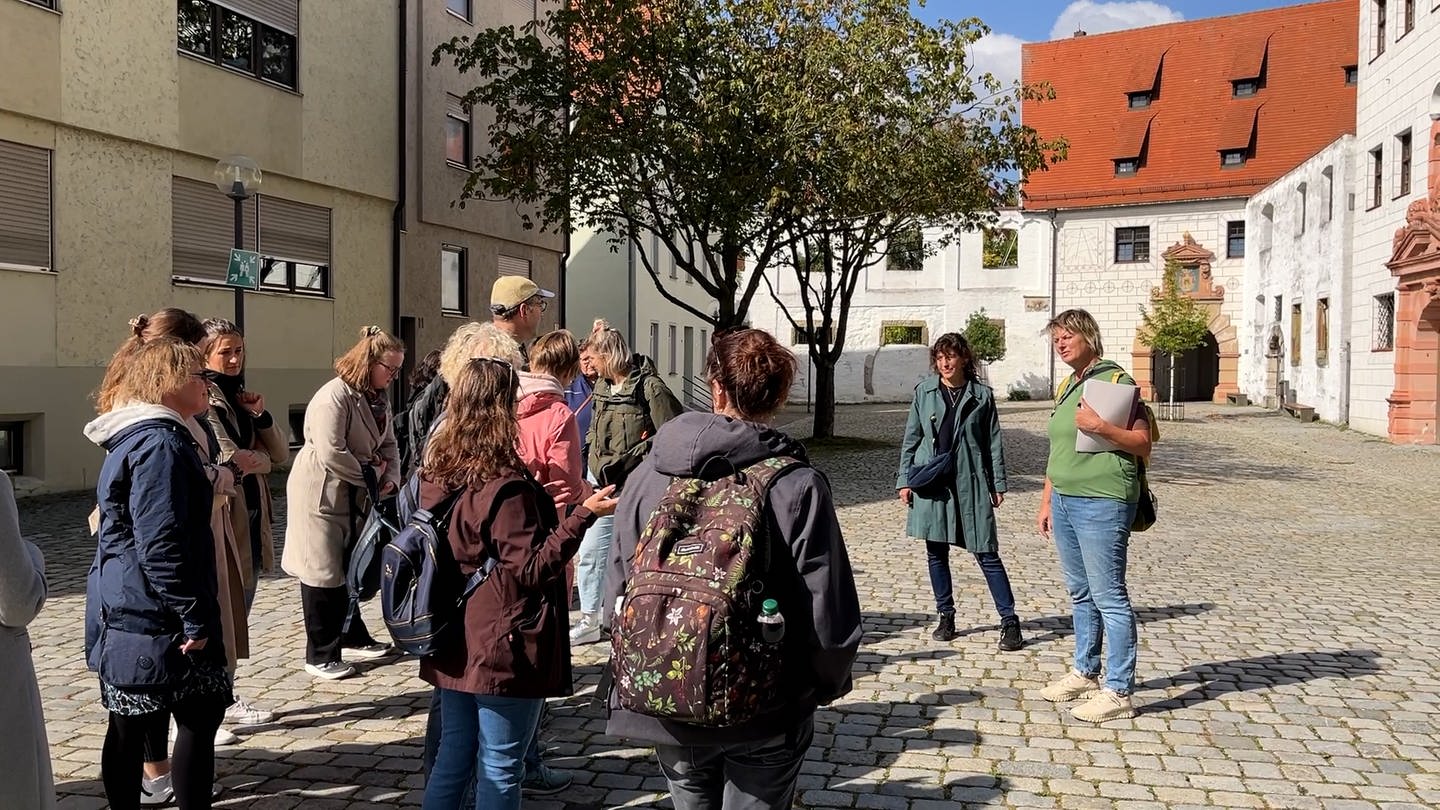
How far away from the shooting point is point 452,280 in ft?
74.9

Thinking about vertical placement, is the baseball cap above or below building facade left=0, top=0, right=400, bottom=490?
below

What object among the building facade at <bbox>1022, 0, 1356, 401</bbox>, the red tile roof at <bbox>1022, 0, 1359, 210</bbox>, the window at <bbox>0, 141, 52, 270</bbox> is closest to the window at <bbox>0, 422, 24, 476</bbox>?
the window at <bbox>0, 141, 52, 270</bbox>

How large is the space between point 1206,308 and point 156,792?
145 feet

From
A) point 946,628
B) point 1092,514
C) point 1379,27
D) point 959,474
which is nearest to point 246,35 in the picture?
point 959,474

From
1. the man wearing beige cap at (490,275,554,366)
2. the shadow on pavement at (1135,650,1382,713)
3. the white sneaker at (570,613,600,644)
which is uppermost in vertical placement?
the man wearing beige cap at (490,275,554,366)

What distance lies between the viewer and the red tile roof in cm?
4459

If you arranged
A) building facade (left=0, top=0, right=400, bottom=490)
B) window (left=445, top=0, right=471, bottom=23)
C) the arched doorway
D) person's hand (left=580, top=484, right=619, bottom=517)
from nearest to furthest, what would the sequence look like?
1. person's hand (left=580, top=484, right=619, bottom=517)
2. building facade (left=0, top=0, right=400, bottom=490)
3. window (left=445, top=0, right=471, bottom=23)
4. the arched doorway

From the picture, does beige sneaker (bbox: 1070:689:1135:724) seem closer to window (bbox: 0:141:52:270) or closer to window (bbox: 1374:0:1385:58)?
window (bbox: 0:141:52:270)

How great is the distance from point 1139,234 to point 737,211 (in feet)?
104

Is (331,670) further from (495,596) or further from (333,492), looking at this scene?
(495,596)

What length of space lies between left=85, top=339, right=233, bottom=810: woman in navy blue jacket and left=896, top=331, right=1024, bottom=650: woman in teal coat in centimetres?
428

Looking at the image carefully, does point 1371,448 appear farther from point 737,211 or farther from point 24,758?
point 24,758

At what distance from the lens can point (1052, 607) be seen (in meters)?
8.35

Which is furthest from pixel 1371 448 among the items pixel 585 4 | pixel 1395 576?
pixel 585 4
